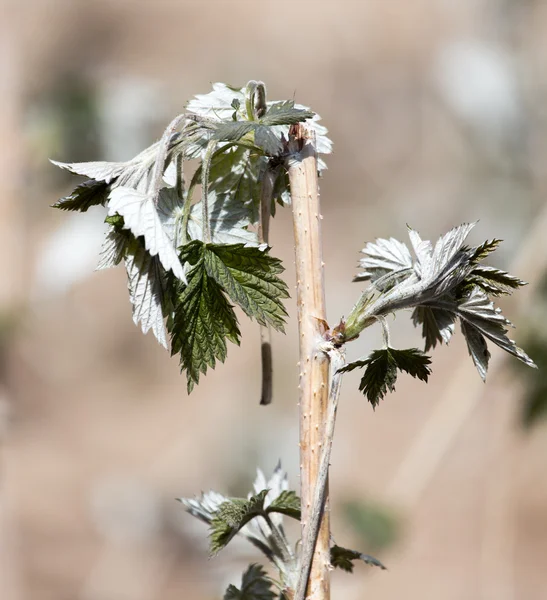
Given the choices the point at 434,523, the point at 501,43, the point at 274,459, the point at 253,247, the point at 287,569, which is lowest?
the point at 434,523

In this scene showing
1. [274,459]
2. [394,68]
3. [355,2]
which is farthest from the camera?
[355,2]

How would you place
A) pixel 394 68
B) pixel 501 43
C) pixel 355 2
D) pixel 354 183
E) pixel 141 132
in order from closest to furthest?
pixel 141 132 → pixel 501 43 → pixel 354 183 → pixel 394 68 → pixel 355 2

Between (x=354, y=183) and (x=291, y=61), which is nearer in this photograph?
(x=354, y=183)

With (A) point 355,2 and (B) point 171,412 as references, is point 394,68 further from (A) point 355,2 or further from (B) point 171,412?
(B) point 171,412

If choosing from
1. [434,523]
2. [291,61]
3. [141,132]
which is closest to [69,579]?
[434,523]

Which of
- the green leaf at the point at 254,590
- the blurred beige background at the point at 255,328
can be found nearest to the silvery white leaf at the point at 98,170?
the green leaf at the point at 254,590

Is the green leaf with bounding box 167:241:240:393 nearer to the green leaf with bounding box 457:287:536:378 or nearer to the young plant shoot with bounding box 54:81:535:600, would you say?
the young plant shoot with bounding box 54:81:535:600
